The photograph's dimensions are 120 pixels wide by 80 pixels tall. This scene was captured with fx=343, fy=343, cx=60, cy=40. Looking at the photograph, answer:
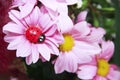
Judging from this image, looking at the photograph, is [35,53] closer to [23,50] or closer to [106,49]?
[23,50]

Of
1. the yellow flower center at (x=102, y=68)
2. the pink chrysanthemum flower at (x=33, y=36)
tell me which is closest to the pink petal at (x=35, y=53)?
the pink chrysanthemum flower at (x=33, y=36)

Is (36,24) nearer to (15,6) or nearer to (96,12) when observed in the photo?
(15,6)

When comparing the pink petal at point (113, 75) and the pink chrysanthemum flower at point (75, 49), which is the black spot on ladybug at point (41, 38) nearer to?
the pink chrysanthemum flower at point (75, 49)

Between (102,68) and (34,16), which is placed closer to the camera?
(34,16)

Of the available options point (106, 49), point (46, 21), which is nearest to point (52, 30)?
point (46, 21)

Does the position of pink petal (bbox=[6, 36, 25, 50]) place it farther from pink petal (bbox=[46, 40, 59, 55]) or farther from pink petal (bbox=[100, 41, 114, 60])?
pink petal (bbox=[100, 41, 114, 60])

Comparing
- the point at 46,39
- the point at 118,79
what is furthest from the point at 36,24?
the point at 118,79

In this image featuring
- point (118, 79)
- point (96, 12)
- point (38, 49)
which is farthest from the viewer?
point (96, 12)
